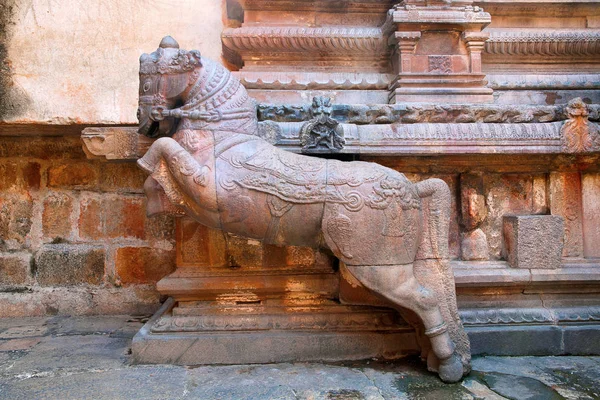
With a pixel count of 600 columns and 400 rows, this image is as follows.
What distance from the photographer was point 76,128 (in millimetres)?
3486

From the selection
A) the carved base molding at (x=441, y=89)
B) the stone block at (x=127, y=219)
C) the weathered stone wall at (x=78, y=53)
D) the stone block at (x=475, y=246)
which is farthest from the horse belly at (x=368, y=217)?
the stone block at (x=127, y=219)

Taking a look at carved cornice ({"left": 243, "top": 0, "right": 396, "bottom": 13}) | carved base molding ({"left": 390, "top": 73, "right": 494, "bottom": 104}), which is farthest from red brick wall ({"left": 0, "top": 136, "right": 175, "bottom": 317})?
carved base molding ({"left": 390, "top": 73, "right": 494, "bottom": 104})

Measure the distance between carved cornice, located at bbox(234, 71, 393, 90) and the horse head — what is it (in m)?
0.91

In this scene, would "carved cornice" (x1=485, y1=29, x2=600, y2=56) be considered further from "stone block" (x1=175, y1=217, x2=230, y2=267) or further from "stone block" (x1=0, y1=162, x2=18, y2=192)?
"stone block" (x1=0, y1=162, x2=18, y2=192)

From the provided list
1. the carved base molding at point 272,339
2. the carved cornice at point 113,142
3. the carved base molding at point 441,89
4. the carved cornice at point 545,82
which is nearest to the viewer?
the carved base molding at point 272,339

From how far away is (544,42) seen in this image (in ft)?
11.6

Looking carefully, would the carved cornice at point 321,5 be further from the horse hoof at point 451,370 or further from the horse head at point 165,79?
the horse hoof at point 451,370

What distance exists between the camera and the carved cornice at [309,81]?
10.9 feet

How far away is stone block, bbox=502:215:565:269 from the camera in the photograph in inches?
110

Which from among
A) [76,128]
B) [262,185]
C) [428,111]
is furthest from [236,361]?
[76,128]

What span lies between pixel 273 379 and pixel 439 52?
7.94 feet

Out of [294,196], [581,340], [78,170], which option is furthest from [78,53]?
[581,340]

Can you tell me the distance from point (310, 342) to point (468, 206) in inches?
49.0

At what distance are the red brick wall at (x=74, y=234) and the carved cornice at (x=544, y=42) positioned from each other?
9.58 feet
